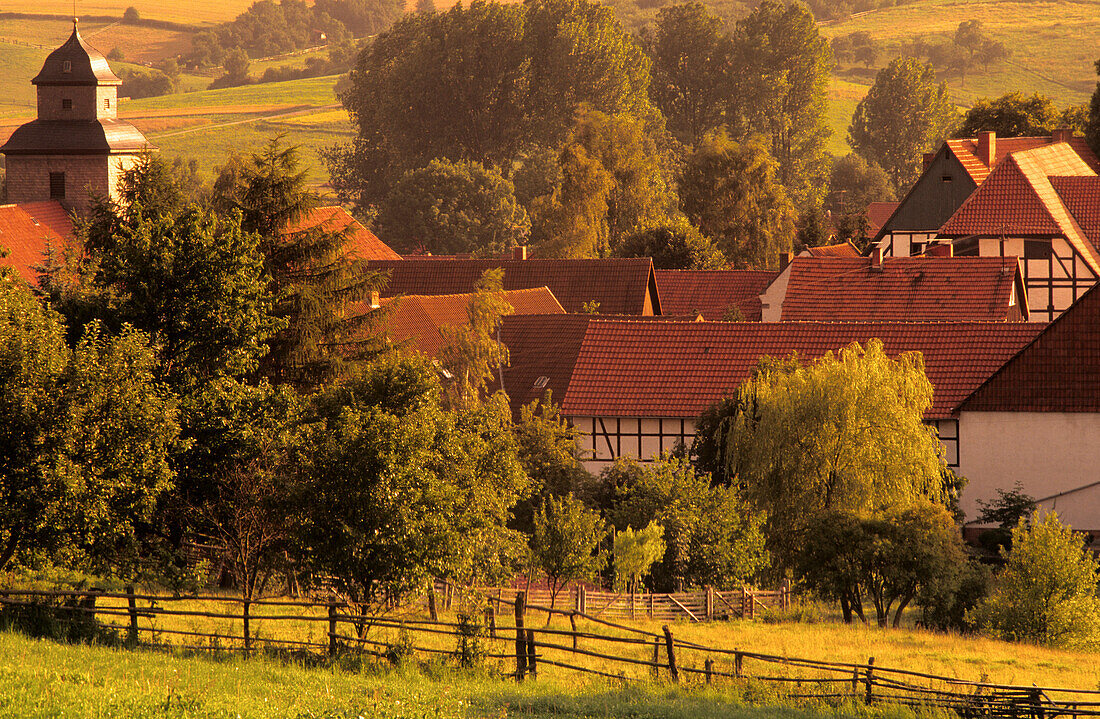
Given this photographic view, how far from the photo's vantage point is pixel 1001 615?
1235 inches

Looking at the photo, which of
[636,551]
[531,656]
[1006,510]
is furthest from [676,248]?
[531,656]

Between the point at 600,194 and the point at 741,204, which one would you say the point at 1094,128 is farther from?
the point at 600,194

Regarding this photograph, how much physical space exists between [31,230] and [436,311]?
751 inches

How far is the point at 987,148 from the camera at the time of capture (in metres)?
78.4

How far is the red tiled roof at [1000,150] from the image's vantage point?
3014 inches

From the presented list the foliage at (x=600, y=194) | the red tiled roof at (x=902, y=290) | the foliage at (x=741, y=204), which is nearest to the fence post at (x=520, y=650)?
the red tiled roof at (x=902, y=290)

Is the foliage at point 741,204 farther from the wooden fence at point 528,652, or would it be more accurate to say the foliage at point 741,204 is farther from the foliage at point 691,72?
the wooden fence at point 528,652

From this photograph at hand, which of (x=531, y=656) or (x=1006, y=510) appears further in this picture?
(x=1006, y=510)

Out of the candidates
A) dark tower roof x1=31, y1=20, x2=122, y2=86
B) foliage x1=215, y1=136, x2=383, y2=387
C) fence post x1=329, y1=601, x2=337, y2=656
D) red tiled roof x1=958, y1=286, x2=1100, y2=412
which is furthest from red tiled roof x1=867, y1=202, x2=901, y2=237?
fence post x1=329, y1=601, x2=337, y2=656

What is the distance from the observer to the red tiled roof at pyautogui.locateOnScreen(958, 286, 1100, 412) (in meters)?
40.1

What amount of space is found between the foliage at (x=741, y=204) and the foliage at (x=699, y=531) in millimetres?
60802

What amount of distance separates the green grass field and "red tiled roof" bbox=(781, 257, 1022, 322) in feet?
108

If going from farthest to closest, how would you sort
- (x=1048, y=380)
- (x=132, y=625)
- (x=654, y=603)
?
(x=1048, y=380), (x=654, y=603), (x=132, y=625)

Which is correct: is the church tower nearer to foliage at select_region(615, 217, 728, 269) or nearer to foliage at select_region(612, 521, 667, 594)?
foliage at select_region(615, 217, 728, 269)
